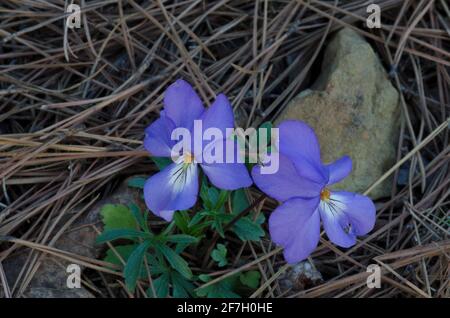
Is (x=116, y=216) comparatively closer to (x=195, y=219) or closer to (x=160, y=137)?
(x=195, y=219)

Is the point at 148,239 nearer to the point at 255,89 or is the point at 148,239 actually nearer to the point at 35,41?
the point at 255,89

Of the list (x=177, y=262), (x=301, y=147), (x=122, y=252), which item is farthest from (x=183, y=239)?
(x=301, y=147)

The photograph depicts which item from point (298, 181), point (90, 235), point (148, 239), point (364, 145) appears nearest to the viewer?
point (298, 181)

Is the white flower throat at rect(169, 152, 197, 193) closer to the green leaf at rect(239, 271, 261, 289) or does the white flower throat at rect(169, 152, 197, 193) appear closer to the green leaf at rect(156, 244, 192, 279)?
the green leaf at rect(156, 244, 192, 279)

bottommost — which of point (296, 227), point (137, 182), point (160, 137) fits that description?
point (296, 227)

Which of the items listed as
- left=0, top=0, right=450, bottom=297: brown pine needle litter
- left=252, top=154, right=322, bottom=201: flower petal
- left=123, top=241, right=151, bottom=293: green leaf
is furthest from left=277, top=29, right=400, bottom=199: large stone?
left=123, top=241, right=151, bottom=293: green leaf

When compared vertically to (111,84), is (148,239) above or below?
below

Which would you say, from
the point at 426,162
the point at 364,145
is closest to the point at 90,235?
the point at 364,145
